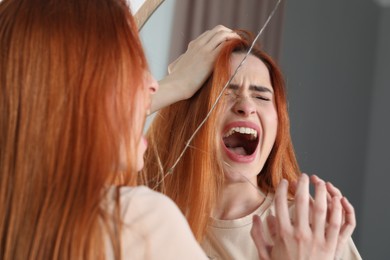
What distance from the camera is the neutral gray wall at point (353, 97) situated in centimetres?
72

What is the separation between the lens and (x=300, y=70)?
758 millimetres

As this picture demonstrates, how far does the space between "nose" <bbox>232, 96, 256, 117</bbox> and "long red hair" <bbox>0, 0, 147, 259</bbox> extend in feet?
1.23

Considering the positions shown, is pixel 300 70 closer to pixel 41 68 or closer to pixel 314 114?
pixel 314 114

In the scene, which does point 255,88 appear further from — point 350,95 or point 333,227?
point 333,227

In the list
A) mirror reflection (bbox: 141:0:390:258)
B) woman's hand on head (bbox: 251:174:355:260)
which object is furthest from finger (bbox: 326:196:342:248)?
mirror reflection (bbox: 141:0:390:258)

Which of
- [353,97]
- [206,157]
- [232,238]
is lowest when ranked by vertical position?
[232,238]

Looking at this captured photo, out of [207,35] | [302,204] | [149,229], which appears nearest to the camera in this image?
[149,229]

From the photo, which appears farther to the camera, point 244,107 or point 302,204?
point 244,107

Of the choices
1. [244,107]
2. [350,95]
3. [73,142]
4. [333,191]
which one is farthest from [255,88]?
[73,142]

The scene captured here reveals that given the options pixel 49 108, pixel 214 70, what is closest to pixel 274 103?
pixel 214 70

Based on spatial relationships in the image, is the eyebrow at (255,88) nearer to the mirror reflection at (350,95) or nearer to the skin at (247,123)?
the skin at (247,123)

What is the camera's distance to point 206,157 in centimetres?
84

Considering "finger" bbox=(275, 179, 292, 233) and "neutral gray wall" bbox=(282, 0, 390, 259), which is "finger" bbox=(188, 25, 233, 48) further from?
"finger" bbox=(275, 179, 292, 233)

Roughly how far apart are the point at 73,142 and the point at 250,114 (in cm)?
42
